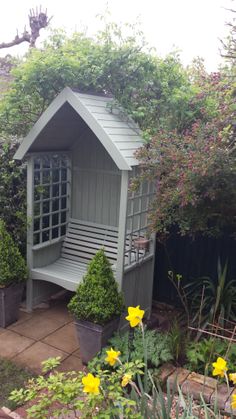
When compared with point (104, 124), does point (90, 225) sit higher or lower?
lower

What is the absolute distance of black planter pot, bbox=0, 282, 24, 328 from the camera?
13.9ft

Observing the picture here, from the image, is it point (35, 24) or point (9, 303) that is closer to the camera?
point (9, 303)

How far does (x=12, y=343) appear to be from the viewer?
400 cm

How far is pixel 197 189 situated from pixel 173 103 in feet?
5.56

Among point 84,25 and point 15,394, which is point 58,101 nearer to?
point 84,25

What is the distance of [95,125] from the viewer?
12.0 feet

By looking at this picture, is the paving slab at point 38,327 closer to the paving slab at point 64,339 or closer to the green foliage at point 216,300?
the paving slab at point 64,339

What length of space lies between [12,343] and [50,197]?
1743 mm

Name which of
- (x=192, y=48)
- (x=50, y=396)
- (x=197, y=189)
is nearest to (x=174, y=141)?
(x=197, y=189)

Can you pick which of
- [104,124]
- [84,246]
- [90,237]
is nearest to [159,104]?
[104,124]

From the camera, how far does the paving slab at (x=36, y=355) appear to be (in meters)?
3.63

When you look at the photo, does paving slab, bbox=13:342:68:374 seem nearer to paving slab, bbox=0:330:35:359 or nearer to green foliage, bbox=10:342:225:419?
paving slab, bbox=0:330:35:359

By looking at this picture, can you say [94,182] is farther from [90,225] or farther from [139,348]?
[139,348]

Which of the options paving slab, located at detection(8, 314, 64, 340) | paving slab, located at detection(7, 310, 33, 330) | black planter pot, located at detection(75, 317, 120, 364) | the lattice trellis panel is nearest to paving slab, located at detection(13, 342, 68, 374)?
paving slab, located at detection(8, 314, 64, 340)
